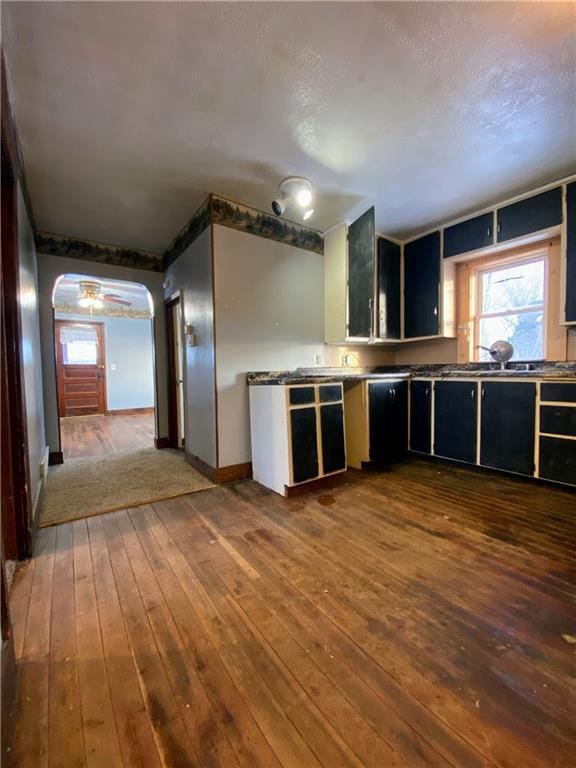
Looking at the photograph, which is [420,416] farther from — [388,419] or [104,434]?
[104,434]

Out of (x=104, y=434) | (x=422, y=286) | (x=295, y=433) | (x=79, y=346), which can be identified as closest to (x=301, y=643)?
(x=295, y=433)

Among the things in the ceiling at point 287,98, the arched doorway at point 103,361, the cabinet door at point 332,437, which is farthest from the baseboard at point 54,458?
the cabinet door at point 332,437

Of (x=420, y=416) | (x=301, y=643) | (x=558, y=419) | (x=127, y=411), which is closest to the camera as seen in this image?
(x=301, y=643)

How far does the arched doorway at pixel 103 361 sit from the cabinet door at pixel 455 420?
4816 millimetres

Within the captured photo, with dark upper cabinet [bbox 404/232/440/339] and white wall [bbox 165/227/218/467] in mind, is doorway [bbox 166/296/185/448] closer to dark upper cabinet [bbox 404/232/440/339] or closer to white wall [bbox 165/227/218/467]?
white wall [bbox 165/227/218/467]

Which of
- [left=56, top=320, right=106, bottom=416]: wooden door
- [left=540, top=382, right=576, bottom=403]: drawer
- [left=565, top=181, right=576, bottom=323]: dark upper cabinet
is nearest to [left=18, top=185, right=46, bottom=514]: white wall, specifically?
[left=540, top=382, right=576, bottom=403]: drawer

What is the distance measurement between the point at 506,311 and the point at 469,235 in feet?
2.89

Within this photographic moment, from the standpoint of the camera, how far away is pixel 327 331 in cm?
353

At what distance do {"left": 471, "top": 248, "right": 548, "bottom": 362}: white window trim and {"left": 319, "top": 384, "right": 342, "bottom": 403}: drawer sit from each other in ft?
5.78

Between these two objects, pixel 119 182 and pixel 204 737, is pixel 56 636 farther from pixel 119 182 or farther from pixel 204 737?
pixel 119 182

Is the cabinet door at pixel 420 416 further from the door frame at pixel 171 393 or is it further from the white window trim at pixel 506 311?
the door frame at pixel 171 393

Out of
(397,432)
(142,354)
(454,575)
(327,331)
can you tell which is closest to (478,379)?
(397,432)

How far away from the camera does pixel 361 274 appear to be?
3182 millimetres

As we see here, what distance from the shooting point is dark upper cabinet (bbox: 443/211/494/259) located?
3.13 m
